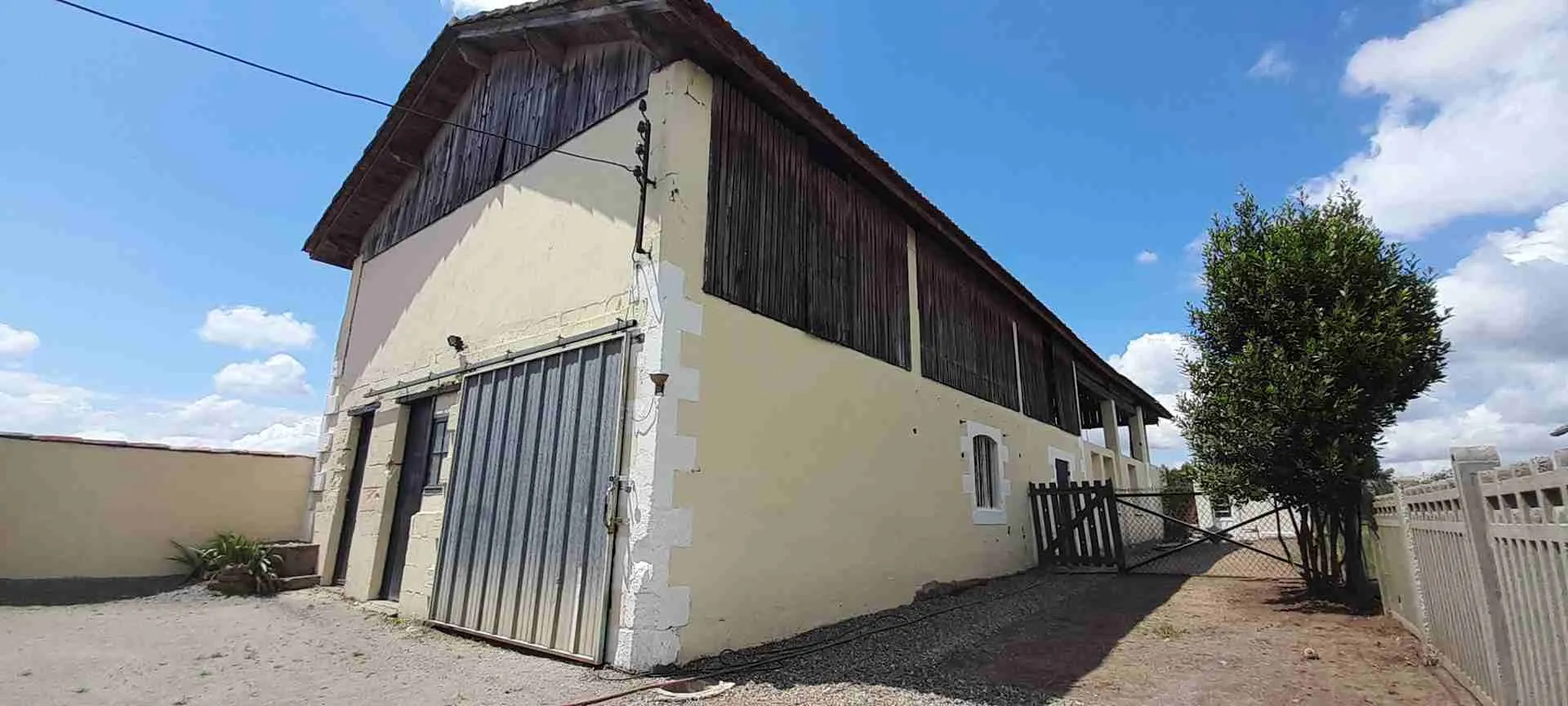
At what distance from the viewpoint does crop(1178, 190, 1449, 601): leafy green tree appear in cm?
645

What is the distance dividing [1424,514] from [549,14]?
848 centimetres

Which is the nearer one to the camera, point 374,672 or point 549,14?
point 374,672

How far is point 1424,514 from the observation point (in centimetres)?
442

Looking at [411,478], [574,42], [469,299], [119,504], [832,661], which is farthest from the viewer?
[119,504]

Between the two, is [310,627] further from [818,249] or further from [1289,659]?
[1289,659]

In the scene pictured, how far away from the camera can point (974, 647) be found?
222 inches

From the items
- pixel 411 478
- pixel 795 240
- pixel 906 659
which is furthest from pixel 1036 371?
pixel 411 478

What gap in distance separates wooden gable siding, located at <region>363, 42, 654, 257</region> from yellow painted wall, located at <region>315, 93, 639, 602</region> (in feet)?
0.75

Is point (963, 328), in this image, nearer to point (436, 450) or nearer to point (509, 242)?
point (509, 242)

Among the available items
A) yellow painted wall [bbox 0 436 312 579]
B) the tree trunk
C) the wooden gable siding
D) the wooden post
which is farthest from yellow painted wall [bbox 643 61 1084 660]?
yellow painted wall [bbox 0 436 312 579]

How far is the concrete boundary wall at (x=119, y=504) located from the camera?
789cm

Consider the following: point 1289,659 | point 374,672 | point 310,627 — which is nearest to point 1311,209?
point 1289,659

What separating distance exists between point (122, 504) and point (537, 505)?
704cm

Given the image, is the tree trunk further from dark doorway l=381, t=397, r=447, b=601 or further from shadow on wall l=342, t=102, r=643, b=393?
dark doorway l=381, t=397, r=447, b=601
